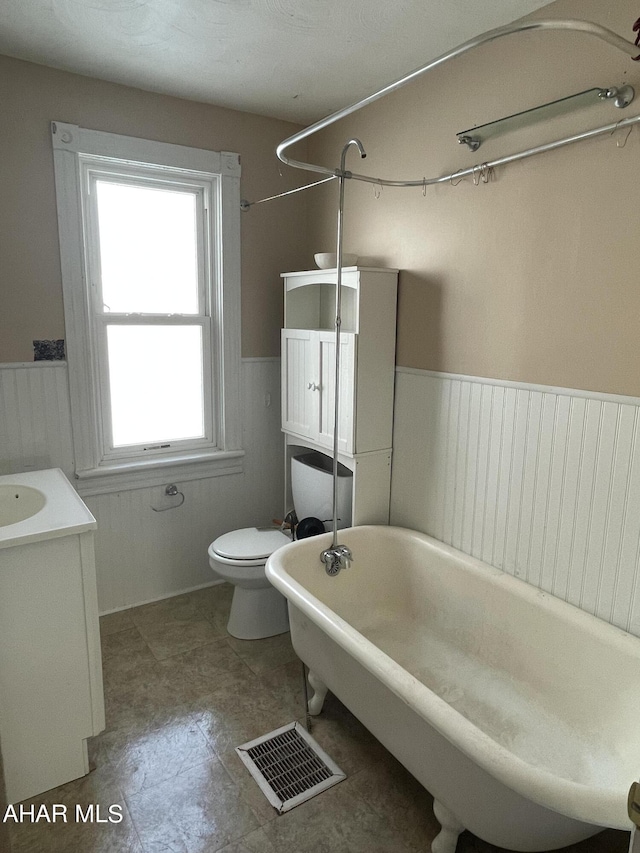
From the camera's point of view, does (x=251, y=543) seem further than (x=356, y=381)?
Yes

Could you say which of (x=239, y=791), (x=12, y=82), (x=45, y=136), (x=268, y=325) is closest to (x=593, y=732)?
(x=239, y=791)

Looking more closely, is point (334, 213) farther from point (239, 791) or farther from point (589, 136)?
point (239, 791)

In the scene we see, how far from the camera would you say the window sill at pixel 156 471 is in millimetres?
2654

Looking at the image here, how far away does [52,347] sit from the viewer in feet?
8.06

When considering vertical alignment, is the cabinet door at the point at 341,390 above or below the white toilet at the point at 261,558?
above

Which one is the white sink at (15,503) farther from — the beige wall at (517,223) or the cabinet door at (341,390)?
the beige wall at (517,223)

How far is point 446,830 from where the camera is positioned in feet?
5.12

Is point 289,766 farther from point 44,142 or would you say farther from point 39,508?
point 44,142

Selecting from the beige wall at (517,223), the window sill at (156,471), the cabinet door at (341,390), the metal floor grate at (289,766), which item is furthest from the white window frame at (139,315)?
the metal floor grate at (289,766)

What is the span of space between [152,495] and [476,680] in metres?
1.71

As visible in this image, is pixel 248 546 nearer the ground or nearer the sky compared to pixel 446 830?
nearer the sky

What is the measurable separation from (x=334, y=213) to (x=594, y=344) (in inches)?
63.0

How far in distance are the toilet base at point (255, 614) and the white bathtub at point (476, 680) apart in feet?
1.38

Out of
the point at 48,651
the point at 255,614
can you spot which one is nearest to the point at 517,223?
the point at 255,614
